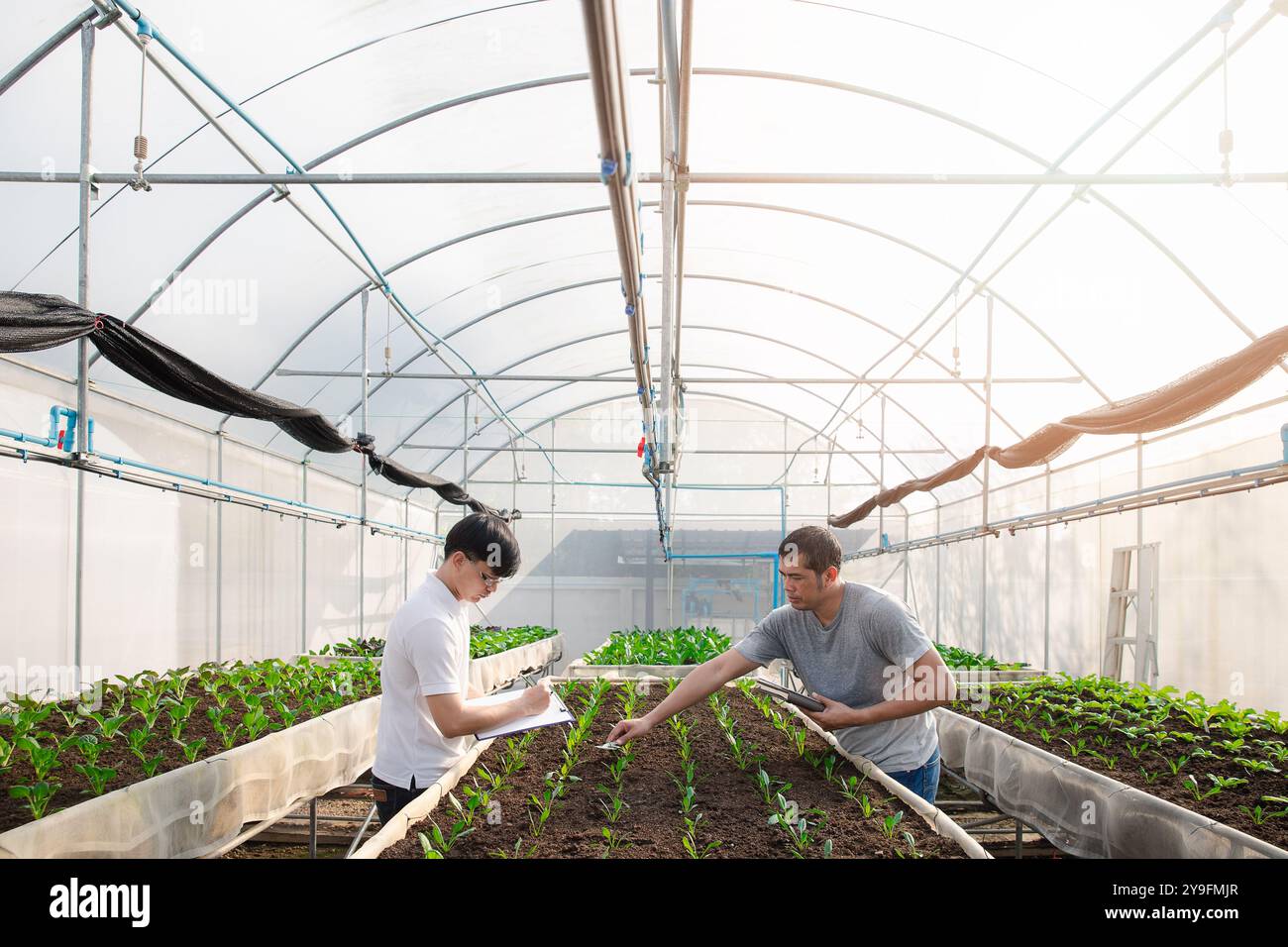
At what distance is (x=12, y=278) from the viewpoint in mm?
5879

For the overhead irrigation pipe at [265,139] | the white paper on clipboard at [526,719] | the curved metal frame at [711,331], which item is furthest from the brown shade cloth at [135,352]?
the curved metal frame at [711,331]

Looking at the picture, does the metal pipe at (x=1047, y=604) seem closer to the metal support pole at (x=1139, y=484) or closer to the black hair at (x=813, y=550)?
the metal support pole at (x=1139, y=484)

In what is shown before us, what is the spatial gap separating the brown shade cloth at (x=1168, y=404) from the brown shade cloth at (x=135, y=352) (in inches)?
198

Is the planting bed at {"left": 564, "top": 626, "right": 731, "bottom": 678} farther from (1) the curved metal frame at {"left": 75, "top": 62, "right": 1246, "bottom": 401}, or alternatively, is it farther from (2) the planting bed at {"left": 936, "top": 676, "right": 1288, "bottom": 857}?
(1) the curved metal frame at {"left": 75, "top": 62, "right": 1246, "bottom": 401}

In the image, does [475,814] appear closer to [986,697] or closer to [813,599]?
[813,599]

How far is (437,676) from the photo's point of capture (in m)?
2.71

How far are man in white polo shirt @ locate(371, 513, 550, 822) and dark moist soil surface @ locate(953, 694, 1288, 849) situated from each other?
2.73 m

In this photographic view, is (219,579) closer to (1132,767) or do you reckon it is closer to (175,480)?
(175,480)

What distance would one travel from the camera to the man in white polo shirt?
8.93 feet

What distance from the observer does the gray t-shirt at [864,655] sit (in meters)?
3.31

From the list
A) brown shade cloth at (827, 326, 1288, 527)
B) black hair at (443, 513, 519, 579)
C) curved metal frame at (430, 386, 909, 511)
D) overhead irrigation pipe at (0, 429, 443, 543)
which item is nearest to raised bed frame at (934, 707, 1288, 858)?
brown shade cloth at (827, 326, 1288, 527)

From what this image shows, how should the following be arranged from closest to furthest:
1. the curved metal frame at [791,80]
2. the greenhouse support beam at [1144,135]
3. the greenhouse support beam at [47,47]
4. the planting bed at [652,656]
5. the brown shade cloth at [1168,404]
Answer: the brown shade cloth at [1168,404] → the greenhouse support beam at [47,47] → the greenhouse support beam at [1144,135] → the curved metal frame at [791,80] → the planting bed at [652,656]

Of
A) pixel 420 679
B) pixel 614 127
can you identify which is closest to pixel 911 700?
pixel 420 679
